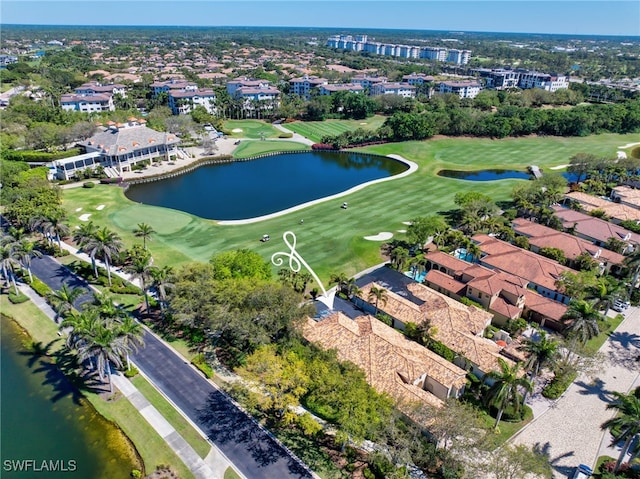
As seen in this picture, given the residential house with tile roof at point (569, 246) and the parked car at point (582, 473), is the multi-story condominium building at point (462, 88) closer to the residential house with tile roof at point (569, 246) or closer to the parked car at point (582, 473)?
the residential house with tile roof at point (569, 246)

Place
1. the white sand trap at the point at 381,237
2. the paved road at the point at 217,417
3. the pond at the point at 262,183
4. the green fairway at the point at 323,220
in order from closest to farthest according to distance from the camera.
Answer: the paved road at the point at 217,417
the green fairway at the point at 323,220
the white sand trap at the point at 381,237
the pond at the point at 262,183

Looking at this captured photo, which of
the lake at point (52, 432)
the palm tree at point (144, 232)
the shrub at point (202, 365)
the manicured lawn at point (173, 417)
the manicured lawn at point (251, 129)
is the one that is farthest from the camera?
the manicured lawn at point (251, 129)

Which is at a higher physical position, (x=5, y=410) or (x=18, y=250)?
(x=18, y=250)

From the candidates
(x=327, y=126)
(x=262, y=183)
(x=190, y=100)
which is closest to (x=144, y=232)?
(x=262, y=183)

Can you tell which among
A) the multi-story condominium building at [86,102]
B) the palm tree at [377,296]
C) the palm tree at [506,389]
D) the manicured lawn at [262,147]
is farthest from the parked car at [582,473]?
the multi-story condominium building at [86,102]

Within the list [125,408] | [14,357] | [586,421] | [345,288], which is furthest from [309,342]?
[14,357]

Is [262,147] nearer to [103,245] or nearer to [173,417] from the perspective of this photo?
[103,245]

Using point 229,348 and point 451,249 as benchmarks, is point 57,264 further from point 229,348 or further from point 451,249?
point 451,249
